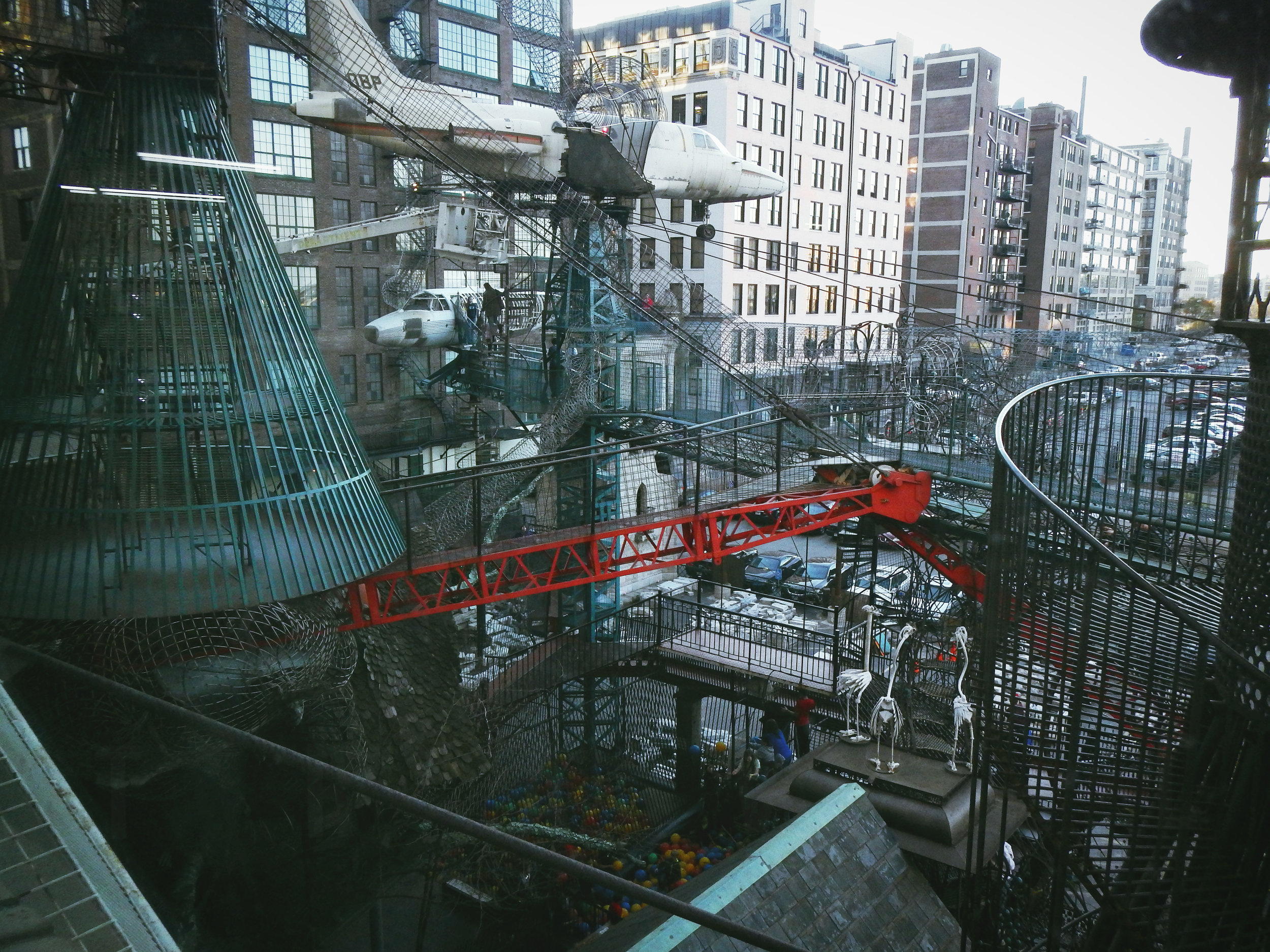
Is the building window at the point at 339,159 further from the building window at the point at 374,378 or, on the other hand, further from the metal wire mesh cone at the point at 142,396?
the metal wire mesh cone at the point at 142,396

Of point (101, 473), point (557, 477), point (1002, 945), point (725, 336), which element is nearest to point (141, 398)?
point (101, 473)

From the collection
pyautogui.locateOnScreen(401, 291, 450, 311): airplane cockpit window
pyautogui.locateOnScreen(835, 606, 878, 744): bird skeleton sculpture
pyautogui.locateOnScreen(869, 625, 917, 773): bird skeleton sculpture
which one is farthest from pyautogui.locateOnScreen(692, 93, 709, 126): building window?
pyautogui.locateOnScreen(869, 625, 917, 773): bird skeleton sculpture

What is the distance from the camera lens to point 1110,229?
52.2m

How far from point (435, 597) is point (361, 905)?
10.1 feet

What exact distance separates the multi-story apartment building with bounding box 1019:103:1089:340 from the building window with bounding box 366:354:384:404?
135ft

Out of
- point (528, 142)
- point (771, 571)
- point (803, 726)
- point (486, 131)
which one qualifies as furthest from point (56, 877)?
point (771, 571)

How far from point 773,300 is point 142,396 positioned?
3796 cm

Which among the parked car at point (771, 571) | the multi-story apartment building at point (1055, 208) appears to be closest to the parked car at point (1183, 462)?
the parked car at point (771, 571)

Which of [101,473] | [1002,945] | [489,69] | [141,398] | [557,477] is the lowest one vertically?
[1002,945]

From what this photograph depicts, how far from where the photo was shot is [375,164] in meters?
22.9

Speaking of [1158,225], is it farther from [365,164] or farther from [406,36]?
[365,164]

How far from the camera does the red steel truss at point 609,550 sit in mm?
9359

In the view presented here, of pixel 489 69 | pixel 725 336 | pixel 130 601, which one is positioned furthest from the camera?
pixel 489 69

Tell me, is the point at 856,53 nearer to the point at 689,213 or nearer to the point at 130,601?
the point at 689,213
